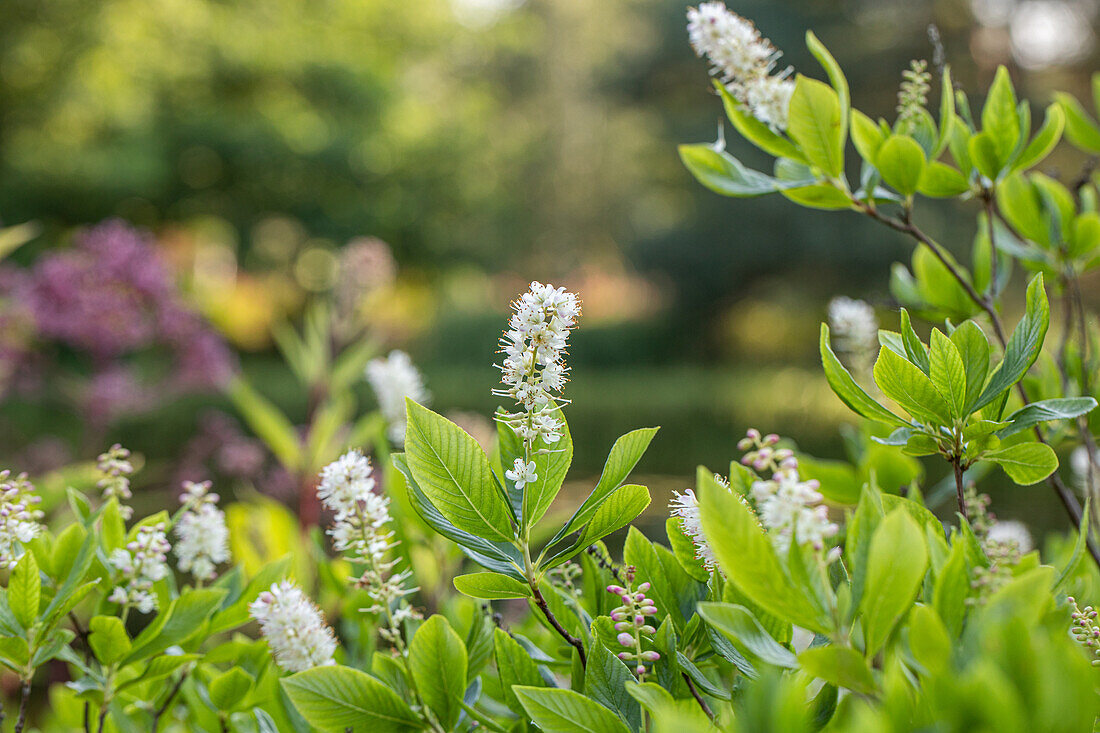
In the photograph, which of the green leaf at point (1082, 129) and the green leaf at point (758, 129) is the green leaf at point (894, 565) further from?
the green leaf at point (1082, 129)

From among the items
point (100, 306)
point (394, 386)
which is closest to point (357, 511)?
point (394, 386)

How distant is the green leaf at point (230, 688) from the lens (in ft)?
1.59

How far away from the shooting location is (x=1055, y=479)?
0.61 m

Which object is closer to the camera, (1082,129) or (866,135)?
(866,135)

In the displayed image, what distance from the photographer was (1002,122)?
58cm

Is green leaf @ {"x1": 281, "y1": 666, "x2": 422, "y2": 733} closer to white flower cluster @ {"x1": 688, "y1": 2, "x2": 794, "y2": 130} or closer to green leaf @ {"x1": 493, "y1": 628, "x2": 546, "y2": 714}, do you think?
green leaf @ {"x1": 493, "y1": 628, "x2": 546, "y2": 714}

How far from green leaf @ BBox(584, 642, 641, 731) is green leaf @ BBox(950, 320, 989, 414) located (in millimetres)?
211

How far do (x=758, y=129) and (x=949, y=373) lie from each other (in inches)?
11.0

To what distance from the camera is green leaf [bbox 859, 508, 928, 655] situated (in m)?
0.26

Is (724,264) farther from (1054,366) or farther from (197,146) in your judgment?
(1054,366)

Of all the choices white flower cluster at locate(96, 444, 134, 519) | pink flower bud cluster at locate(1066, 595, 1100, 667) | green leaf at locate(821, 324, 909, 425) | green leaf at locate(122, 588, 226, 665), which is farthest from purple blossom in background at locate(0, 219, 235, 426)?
pink flower bud cluster at locate(1066, 595, 1100, 667)

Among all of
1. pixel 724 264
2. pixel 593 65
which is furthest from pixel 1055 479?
pixel 593 65

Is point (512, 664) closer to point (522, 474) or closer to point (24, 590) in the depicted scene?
point (522, 474)

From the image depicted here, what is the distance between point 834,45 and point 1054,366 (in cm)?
1123
